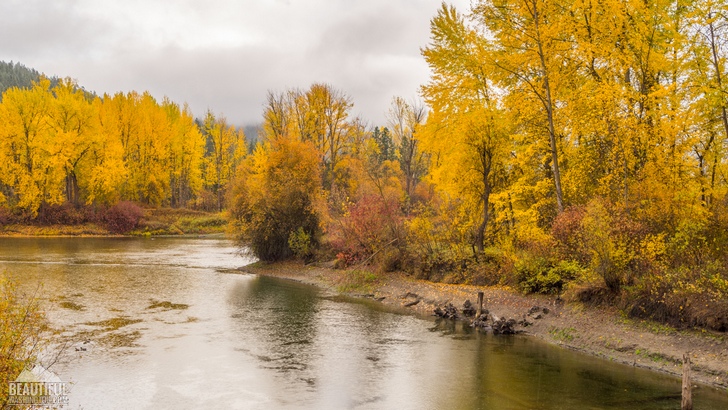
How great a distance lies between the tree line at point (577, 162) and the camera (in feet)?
60.7

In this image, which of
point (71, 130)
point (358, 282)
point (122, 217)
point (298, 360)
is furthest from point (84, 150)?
point (298, 360)

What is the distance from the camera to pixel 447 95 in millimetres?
27766

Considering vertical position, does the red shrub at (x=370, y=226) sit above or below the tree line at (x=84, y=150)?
below

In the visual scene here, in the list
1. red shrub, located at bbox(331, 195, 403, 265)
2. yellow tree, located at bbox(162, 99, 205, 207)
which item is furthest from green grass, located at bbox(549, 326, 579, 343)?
yellow tree, located at bbox(162, 99, 205, 207)

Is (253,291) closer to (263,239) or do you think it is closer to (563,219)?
(263,239)

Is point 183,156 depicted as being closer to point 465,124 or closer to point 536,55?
point 465,124

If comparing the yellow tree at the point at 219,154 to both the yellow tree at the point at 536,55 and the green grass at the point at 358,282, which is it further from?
→ the yellow tree at the point at 536,55

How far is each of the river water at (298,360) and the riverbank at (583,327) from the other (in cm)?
89

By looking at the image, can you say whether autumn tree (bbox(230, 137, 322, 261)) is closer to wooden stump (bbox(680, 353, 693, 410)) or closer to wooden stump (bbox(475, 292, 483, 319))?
wooden stump (bbox(475, 292, 483, 319))

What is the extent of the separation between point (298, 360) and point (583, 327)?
10661 mm

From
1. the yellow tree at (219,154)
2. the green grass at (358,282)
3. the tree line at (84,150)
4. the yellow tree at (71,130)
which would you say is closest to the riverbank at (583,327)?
the green grass at (358,282)

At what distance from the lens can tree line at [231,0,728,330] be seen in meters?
18.5

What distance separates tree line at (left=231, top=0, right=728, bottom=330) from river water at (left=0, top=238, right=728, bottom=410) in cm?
401

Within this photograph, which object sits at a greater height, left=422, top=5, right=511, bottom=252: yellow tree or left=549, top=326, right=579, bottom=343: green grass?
left=422, top=5, right=511, bottom=252: yellow tree
